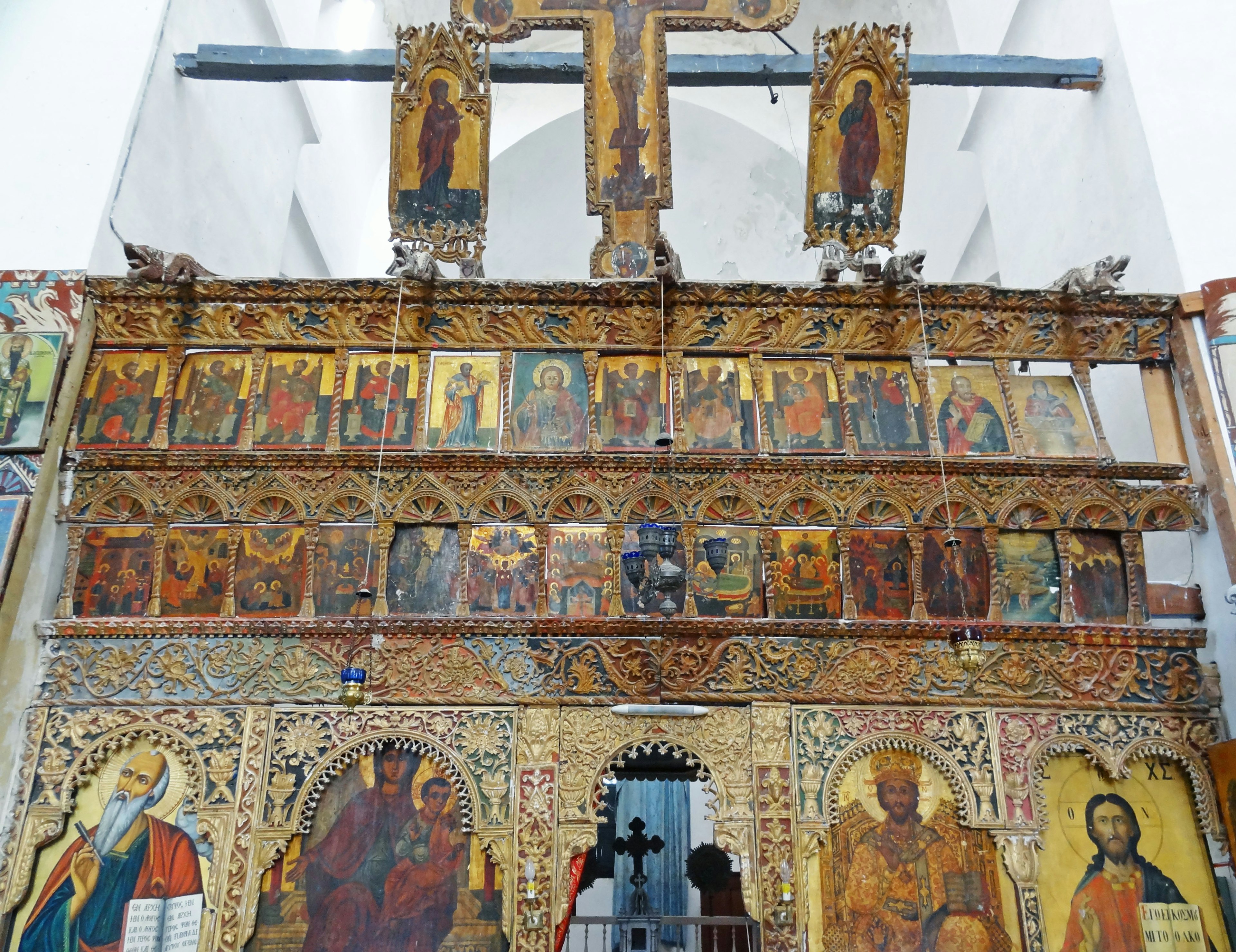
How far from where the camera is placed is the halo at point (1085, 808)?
6438 mm

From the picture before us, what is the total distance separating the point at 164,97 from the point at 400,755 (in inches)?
239

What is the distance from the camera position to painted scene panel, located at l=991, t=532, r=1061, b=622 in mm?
6941

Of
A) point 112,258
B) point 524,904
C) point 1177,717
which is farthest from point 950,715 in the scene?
point 112,258

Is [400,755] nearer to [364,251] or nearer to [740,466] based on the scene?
[740,466]

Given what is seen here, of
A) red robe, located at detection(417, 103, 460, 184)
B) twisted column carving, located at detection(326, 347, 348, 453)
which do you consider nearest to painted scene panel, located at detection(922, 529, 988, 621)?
twisted column carving, located at detection(326, 347, 348, 453)

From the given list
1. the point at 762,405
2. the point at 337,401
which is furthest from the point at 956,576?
the point at 337,401

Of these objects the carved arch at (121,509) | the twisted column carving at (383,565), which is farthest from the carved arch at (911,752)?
the carved arch at (121,509)

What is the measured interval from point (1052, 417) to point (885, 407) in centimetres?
133

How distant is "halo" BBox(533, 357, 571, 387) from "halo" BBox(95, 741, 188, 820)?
3.73 meters

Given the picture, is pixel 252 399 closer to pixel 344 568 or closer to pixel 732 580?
pixel 344 568

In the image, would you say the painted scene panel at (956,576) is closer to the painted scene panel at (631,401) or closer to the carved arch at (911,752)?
the carved arch at (911,752)

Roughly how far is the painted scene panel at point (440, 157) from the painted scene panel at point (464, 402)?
1140 millimetres

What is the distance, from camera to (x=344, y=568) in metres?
6.92

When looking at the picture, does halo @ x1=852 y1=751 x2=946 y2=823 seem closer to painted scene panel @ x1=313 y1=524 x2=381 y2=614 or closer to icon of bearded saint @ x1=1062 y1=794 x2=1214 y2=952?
→ icon of bearded saint @ x1=1062 y1=794 x2=1214 y2=952
